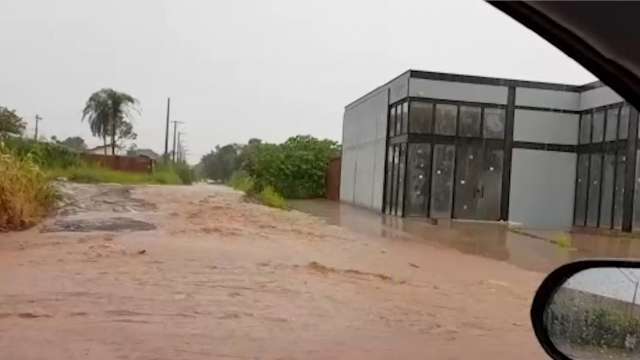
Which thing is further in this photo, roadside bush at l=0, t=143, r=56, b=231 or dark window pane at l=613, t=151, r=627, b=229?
dark window pane at l=613, t=151, r=627, b=229

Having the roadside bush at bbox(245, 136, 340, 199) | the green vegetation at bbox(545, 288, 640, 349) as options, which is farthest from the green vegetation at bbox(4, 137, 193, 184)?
the green vegetation at bbox(545, 288, 640, 349)

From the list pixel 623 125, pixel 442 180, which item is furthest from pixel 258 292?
pixel 442 180

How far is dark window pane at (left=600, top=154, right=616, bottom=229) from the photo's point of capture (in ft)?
69.6

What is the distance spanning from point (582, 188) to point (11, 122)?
103ft

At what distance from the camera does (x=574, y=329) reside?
211cm

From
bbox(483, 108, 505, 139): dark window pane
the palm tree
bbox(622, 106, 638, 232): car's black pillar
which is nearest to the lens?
bbox(622, 106, 638, 232): car's black pillar

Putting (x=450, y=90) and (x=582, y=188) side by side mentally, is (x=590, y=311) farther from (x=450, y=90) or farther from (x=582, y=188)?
(x=582, y=188)

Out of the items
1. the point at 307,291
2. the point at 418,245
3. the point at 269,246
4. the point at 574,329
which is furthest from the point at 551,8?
the point at 418,245

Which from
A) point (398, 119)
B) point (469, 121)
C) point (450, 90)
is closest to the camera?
point (450, 90)

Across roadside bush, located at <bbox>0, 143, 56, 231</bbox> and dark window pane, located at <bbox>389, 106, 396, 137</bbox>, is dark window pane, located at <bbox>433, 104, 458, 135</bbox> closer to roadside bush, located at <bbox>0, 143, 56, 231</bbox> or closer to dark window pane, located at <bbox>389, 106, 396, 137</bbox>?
dark window pane, located at <bbox>389, 106, 396, 137</bbox>

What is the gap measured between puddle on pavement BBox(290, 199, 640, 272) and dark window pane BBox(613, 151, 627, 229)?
1.27m

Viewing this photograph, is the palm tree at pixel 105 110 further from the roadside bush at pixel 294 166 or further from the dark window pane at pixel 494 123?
the dark window pane at pixel 494 123

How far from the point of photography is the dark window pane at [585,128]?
75.4 ft

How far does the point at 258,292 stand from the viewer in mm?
8570
